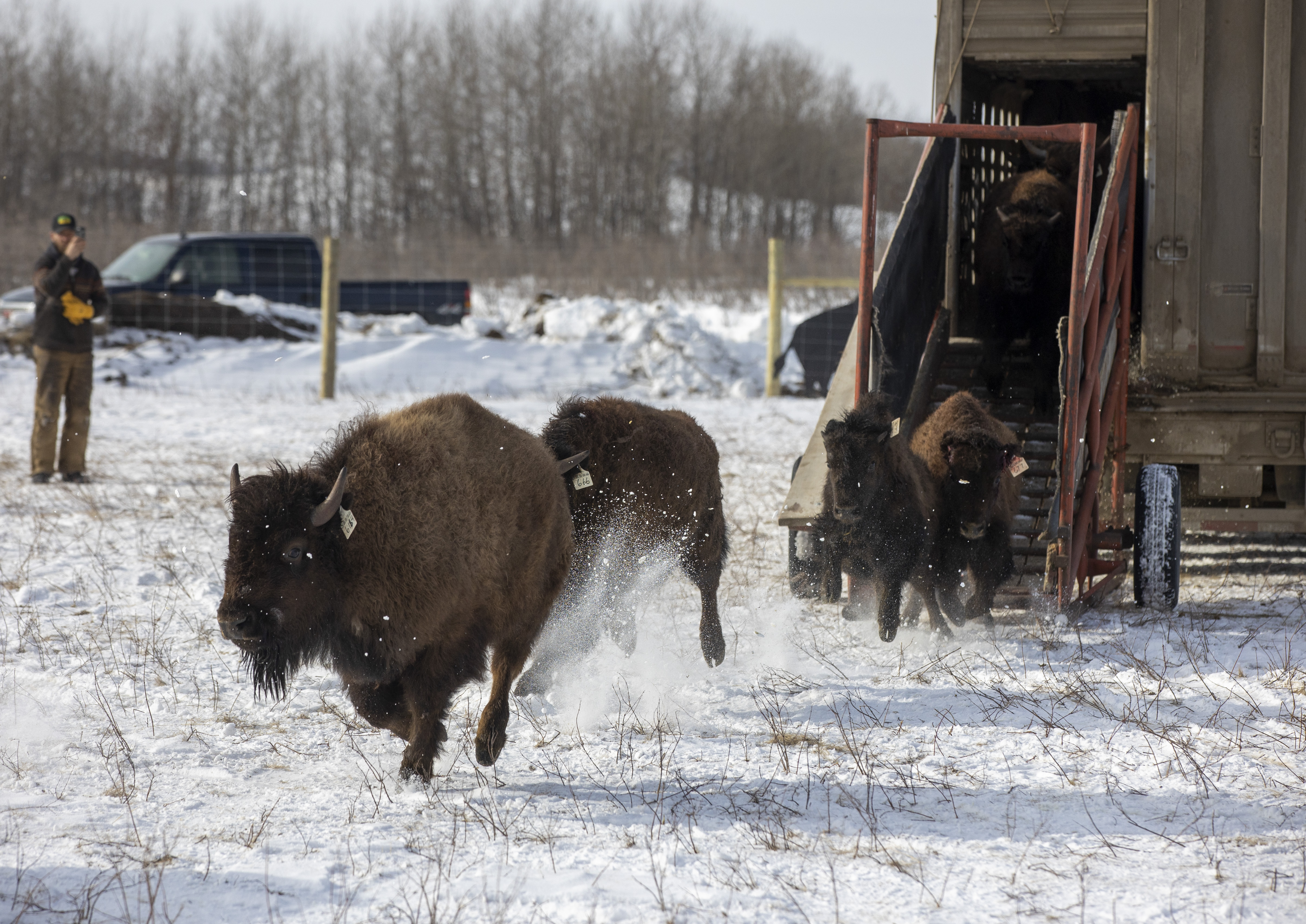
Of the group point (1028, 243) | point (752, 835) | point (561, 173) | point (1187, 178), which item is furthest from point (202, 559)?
point (561, 173)

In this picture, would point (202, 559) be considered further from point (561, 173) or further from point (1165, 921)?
point (561, 173)

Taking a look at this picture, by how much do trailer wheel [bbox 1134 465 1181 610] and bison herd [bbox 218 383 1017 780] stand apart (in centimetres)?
72

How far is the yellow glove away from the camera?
970 cm

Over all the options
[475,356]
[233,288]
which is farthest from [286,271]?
[475,356]

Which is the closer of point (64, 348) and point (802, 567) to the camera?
point (802, 567)

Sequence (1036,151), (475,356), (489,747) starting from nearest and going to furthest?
(489,747) < (1036,151) < (475,356)

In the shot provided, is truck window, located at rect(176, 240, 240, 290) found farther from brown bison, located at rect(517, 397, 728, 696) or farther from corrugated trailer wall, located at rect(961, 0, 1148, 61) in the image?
brown bison, located at rect(517, 397, 728, 696)

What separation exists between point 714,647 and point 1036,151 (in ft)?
17.0

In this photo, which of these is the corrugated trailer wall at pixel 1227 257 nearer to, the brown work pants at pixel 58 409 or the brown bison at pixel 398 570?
the brown bison at pixel 398 570

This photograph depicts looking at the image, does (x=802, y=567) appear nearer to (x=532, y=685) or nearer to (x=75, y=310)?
(x=532, y=685)

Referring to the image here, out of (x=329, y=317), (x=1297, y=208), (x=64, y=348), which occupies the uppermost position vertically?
(x=329, y=317)

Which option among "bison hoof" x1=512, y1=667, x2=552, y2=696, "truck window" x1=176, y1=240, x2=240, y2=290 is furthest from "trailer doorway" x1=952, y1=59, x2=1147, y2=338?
"truck window" x1=176, y1=240, x2=240, y2=290

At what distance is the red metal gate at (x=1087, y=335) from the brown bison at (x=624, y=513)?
1.10 m

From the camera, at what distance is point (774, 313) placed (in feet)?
55.4
